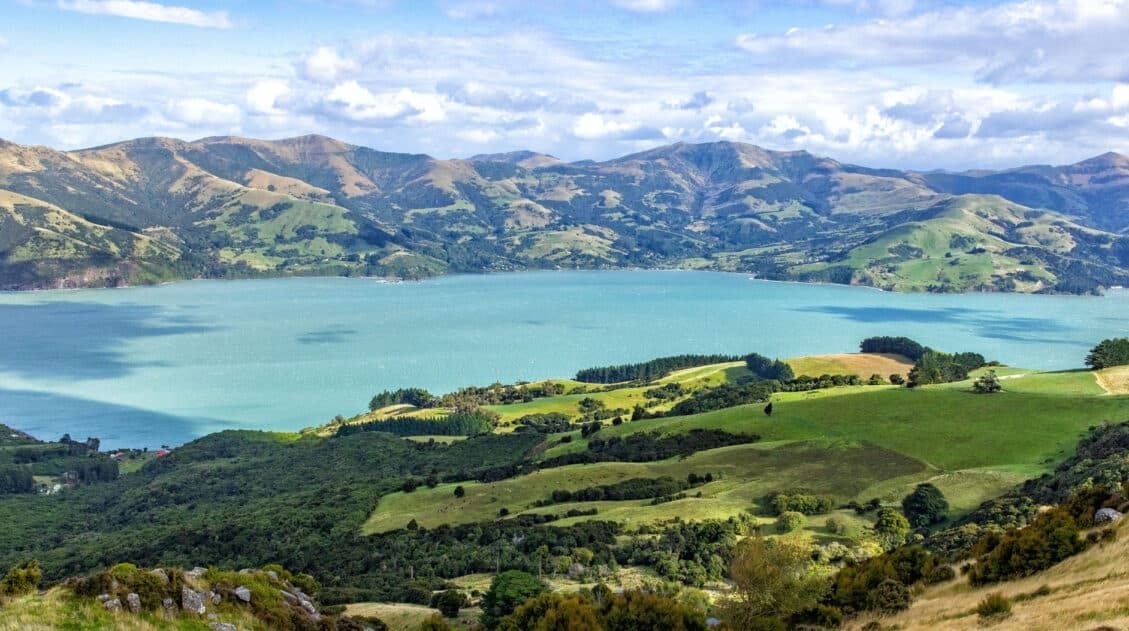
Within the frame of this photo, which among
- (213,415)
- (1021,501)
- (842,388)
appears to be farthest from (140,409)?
(1021,501)

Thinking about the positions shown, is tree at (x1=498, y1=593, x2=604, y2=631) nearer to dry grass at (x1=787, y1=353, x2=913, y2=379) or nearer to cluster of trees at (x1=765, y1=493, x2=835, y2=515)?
cluster of trees at (x1=765, y1=493, x2=835, y2=515)

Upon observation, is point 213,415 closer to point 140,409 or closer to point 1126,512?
point 140,409

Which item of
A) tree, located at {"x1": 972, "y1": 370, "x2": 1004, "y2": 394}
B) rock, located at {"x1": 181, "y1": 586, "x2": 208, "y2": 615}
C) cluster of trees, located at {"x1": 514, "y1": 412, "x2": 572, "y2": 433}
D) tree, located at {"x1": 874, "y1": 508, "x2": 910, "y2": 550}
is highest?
rock, located at {"x1": 181, "y1": 586, "x2": 208, "y2": 615}

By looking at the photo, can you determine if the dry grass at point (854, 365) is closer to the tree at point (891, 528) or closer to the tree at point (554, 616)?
the tree at point (891, 528)

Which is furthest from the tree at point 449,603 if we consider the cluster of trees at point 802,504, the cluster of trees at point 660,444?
the cluster of trees at point 660,444

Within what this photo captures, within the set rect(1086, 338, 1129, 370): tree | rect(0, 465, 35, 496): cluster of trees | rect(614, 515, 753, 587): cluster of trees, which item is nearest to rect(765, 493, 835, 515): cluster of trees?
rect(614, 515, 753, 587): cluster of trees

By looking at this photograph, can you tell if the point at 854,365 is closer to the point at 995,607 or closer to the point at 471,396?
the point at 471,396

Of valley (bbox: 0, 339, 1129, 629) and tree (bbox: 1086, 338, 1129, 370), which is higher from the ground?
tree (bbox: 1086, 338, 1129, 370)
